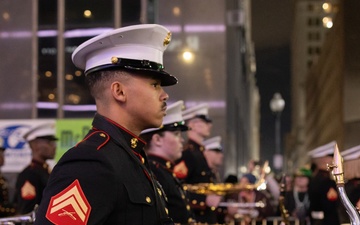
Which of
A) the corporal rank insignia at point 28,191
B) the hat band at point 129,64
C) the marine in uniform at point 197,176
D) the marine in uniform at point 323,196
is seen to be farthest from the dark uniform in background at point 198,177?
the hat band at point 129,64

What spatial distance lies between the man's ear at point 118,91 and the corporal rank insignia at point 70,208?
486mm

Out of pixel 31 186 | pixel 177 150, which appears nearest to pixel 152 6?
pixel 31 186

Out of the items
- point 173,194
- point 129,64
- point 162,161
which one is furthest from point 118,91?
point 162,161

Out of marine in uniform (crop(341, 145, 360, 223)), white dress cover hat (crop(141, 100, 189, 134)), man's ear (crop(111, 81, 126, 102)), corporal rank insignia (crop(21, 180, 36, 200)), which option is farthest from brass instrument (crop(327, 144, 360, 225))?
corporal rank insignia (crop(21, 180, 36, 200))

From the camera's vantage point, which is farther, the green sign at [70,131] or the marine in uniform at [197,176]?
the green sign at [70,131]

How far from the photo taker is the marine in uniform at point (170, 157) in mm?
5922

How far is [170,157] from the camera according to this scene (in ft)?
21.2

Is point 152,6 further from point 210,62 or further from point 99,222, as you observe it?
point 99,222

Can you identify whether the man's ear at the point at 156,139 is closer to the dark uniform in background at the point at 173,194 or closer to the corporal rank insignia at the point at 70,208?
the dark uniform in background at the point at 173,194

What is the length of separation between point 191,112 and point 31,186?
2428 millimetres

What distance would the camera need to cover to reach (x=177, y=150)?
654 cm

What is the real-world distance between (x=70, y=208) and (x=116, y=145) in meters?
0.40

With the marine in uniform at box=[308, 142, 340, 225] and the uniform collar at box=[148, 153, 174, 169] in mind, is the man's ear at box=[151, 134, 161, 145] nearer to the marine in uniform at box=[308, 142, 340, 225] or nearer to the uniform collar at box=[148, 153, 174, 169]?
the uniform collar at box=[148, 153, 174, 169]

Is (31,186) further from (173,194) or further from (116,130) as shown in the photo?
(116,130)
